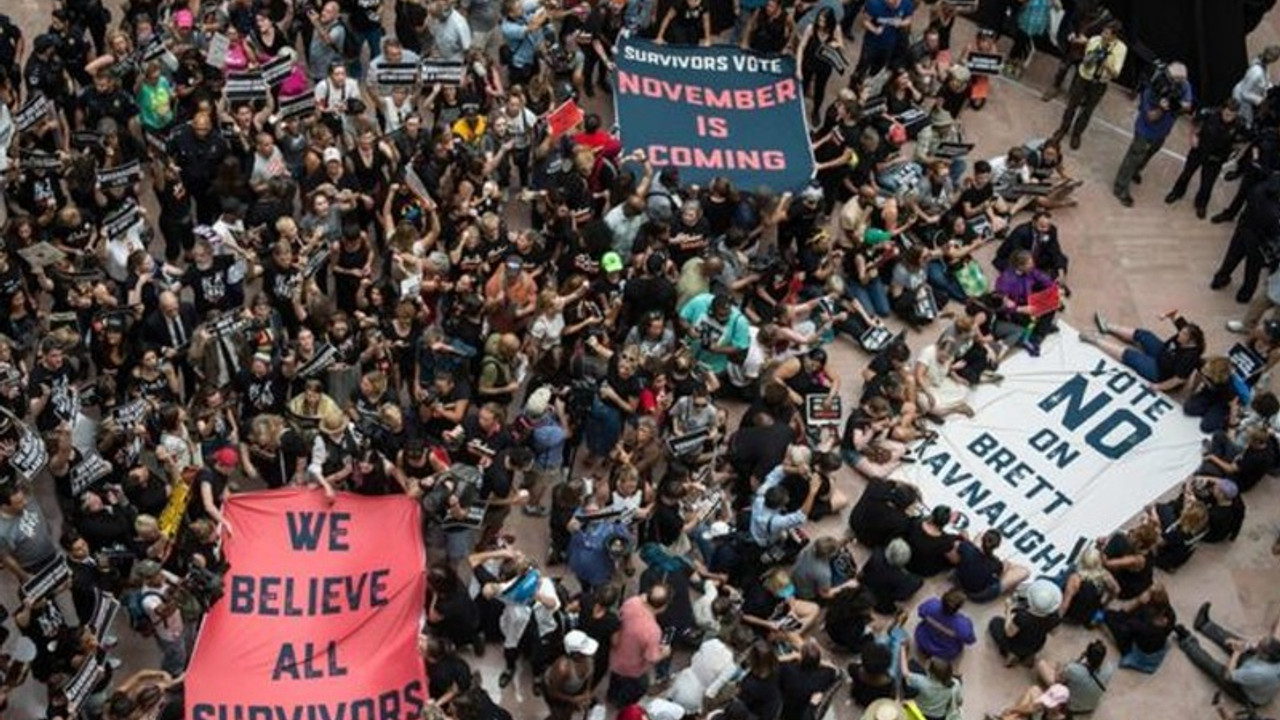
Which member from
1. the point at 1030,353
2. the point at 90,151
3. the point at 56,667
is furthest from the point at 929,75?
the point at 56,667

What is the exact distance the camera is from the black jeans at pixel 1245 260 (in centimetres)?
1853

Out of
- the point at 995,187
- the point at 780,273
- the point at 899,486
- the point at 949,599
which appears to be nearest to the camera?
the point at 949,599

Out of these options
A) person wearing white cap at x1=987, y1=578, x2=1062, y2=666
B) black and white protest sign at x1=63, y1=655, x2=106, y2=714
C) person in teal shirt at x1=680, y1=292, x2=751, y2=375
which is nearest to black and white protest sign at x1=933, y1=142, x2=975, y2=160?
person in teal shirt at x1=680, y1=292, x2=751, y2=375

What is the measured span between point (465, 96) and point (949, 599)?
7.19 metres

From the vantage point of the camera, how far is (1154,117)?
1942cm

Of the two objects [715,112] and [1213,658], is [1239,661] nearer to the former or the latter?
[1213,658]

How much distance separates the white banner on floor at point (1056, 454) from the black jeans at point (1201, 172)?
9.74ft

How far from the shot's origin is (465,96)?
706 inches

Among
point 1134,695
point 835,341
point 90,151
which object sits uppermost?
point 90,151

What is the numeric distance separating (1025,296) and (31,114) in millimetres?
9766

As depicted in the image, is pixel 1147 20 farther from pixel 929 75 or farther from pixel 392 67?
pixel 392 67

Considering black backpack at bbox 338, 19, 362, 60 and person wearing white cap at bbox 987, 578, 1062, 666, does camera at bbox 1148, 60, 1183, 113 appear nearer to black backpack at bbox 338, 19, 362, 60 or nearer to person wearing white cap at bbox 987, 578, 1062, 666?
person wearing white cap at bbox 987, 578, 1062, 666

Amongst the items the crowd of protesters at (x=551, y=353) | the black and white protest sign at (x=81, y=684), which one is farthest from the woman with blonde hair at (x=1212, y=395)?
the black and white protest sign at (x=81, y=684)

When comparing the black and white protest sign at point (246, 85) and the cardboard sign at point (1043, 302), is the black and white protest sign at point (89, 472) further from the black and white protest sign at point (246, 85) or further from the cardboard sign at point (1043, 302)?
the cardboard sign at point (1043, 302)
